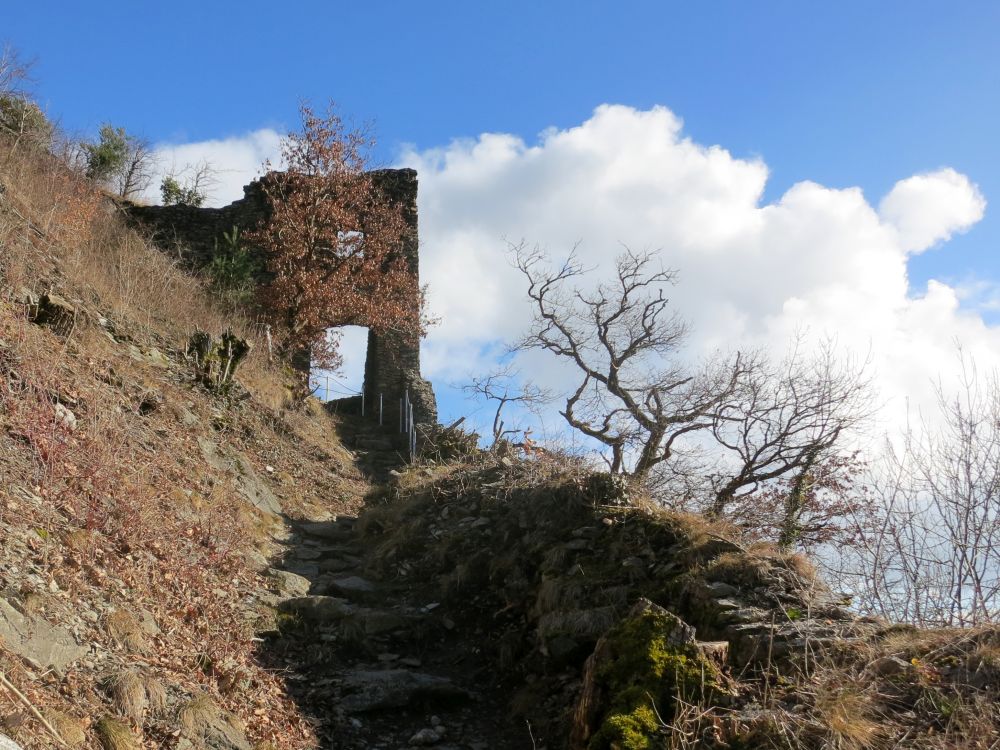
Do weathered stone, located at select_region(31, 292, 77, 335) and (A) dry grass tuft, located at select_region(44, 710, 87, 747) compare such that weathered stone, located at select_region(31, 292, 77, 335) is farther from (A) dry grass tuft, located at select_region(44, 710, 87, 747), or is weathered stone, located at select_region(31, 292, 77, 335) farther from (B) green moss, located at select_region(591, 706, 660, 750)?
(B) green moss, located at select_region(591, 706, 660, 750)

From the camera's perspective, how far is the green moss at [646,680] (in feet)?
12.7

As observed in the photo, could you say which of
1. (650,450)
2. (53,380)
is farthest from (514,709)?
(650,450)

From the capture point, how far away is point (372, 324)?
17.2m

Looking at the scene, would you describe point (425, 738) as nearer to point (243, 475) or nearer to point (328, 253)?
point (243, 475)

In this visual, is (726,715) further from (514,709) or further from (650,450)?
(650,450)

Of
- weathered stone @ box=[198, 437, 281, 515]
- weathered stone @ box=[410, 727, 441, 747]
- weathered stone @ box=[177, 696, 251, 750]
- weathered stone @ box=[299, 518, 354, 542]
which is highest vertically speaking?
weathered stone @ box=[198, 437, 281, 515]

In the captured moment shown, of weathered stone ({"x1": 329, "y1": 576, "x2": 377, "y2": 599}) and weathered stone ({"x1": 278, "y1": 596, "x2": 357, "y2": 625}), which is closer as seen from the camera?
weathered stone ({"x1": 278, "y1": 596, "x2": 357, "y2": 625})

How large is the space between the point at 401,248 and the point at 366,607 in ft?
40.6

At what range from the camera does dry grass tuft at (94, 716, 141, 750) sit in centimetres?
334

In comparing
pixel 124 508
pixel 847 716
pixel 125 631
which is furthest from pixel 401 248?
pixel 847 716

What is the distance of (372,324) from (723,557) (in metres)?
13.0

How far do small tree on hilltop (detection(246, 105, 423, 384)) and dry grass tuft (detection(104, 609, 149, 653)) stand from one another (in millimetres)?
11634

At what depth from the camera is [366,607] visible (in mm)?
6930

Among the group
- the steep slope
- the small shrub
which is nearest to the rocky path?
the steep slope
